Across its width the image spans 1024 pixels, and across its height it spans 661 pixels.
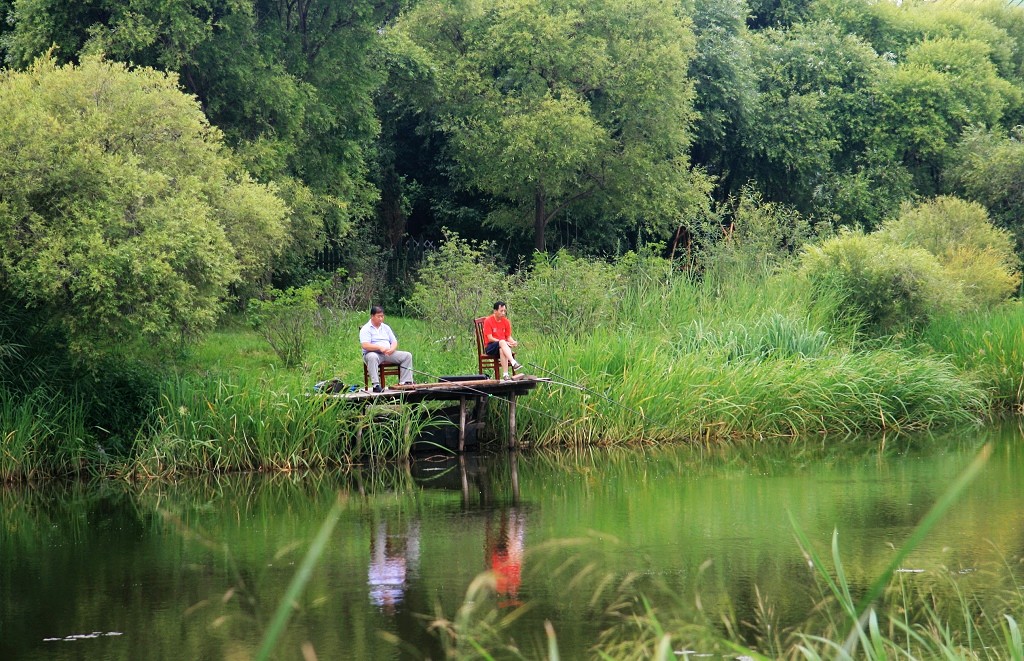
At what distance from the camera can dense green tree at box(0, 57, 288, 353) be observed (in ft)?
46.8

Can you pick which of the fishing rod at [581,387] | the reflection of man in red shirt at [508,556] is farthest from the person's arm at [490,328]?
the reflection of man in red shirt at [508,556]

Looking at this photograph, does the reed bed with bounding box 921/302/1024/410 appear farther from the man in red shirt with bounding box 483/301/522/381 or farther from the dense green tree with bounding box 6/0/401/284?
the dense green tree with bounding box 6/0/401/284

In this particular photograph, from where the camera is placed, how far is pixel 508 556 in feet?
33.4

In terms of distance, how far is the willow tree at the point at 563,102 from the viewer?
2634cm

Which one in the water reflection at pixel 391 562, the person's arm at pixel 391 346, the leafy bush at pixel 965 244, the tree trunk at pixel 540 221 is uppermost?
the tree trunk at pixel 540 221

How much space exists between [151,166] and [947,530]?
11177 mm

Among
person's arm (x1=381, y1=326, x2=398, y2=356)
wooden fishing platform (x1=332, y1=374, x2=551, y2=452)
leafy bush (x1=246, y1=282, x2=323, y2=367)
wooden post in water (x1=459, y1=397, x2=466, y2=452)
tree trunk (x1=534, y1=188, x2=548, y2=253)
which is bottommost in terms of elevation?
wooden post in water (x1=459, y1=397, x2=466, y2=452)

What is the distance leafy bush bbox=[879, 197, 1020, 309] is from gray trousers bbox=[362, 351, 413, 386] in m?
11.2

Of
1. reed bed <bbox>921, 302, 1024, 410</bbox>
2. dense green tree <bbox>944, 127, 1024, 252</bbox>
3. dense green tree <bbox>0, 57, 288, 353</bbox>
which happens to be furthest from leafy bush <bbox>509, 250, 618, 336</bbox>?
dense green tree <bbox>944, 127, 1024, 252</bbox>

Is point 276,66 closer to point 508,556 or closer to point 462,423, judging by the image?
point 462,423

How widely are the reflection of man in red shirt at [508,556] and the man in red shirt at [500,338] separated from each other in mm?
3900

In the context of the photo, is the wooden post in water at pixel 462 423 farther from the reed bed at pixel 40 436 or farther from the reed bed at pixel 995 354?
the reed bed at pixel 995 354

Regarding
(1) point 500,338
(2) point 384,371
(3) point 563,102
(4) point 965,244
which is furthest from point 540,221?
(2) point 384,371

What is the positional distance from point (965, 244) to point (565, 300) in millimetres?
10580
